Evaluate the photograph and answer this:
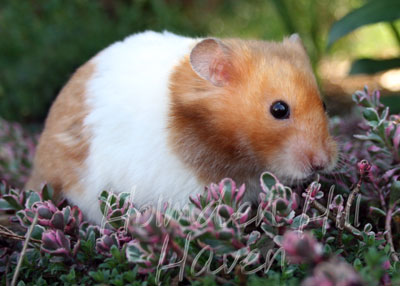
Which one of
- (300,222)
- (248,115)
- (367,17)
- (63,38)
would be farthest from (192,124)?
(63,38)

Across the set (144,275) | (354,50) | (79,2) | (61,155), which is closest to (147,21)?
(79,2)

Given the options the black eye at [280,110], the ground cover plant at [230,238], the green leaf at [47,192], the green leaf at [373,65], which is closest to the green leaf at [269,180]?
the ground cover plant at [230,238]

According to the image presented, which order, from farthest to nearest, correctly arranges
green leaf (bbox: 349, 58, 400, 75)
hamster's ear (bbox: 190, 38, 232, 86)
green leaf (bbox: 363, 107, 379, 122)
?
green leaf (bbox: 349, 58, 400, 75) → green leaf (bbox: 363, 107, 379, 122) → hamster's ear (bbox: 190, 38, 232, 86)

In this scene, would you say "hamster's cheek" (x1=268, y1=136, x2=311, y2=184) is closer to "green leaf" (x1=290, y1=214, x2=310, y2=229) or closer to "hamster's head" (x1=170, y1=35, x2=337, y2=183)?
"hamster's head" (x1=170, y1=35, x2=337, y2=183)

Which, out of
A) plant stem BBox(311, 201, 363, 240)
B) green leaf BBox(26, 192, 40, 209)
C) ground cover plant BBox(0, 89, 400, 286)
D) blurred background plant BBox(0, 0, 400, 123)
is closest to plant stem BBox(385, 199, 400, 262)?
ground cover plant BBox(0, 89, 400, 286)

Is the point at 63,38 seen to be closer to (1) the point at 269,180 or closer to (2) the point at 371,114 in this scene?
(2) the point at 371,114

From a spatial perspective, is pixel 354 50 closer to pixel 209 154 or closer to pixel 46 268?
pixel 209 154
